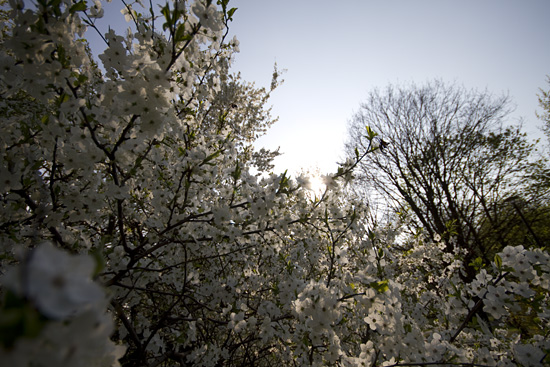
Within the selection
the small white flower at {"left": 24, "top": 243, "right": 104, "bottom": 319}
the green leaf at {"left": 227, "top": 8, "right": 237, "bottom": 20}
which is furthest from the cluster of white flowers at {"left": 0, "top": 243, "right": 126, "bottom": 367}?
the green leaf at {"left": 227, "top": 8, "right": 237, "bottom": 20}

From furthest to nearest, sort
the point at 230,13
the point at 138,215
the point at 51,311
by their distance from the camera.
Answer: the point at 138,215 < the point at 230,13 < the point at 51,311

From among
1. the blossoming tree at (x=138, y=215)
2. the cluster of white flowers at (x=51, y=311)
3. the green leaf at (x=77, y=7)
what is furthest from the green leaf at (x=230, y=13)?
the cluster of white flowers at (x=51, y=311)

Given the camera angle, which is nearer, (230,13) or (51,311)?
(51,311)

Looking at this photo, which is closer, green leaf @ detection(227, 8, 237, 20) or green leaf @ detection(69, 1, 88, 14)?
green leaf @ detection(69, 1, 88, 14)

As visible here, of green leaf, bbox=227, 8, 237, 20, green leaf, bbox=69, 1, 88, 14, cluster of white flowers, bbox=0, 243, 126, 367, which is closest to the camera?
cluster of white flowers, bbox=0, 243, 126, 367

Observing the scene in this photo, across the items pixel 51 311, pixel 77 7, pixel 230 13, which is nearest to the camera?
pixel 51 311

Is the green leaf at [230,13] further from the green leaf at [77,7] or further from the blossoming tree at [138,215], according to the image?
the green leaf at [77,7]

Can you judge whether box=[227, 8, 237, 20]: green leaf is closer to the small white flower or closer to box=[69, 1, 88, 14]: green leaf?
box=[69, 1, 88, 14]: green leaf

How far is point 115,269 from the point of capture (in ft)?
10.1

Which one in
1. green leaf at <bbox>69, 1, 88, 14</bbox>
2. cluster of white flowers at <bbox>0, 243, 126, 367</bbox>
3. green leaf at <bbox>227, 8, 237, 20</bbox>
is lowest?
cluster of white flowers at <bbox>0, 243, 126, 367</bbox>

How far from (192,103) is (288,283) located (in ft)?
9.13

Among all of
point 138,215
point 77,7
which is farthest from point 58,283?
point 138,215

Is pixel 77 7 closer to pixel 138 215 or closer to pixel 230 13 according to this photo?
pixel 230 13

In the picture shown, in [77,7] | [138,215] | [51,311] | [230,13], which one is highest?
[230,13]
